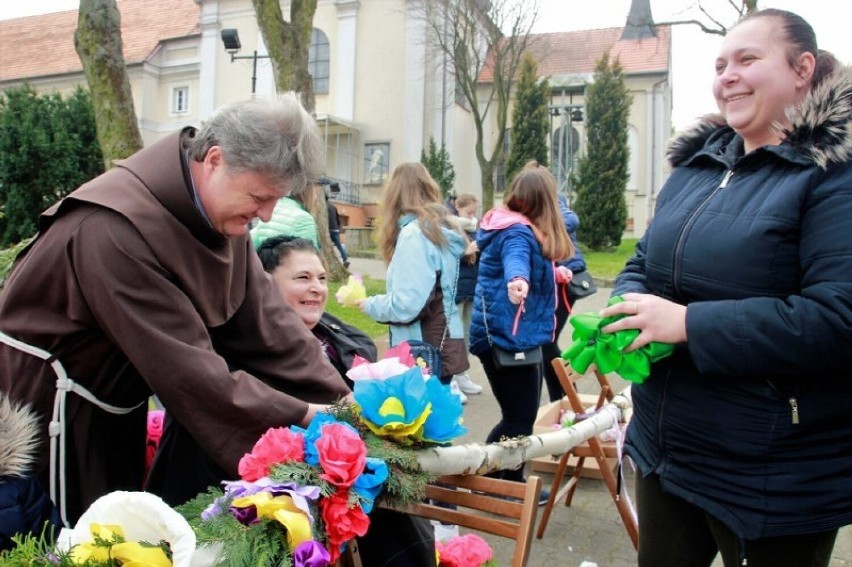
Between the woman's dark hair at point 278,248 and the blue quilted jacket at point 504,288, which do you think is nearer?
the woman's dark hair at point 278,248

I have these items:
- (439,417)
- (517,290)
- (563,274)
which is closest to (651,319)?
(439,417)

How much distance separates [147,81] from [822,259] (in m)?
32.4

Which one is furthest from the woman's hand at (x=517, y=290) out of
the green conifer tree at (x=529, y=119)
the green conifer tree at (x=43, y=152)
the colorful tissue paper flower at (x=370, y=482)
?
the green conifer tree at (x=529, y=119)

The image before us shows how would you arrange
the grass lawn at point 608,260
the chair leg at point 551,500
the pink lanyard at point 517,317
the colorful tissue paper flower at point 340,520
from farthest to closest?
the grass lawn at point 608,260, the pink lanyard at point 517,317, the chair leg at point 551,500, the colorful tissue paper flower at point 340,520

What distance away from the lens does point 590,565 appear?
286 cm

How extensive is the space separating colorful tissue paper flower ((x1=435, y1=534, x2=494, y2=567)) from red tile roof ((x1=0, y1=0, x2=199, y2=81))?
31708 millimetres

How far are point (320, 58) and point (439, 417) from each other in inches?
1083

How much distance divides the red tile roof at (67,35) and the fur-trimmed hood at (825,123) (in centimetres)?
3214

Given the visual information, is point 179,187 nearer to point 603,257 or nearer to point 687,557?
point 687,557

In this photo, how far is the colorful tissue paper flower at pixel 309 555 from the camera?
1.33 metres

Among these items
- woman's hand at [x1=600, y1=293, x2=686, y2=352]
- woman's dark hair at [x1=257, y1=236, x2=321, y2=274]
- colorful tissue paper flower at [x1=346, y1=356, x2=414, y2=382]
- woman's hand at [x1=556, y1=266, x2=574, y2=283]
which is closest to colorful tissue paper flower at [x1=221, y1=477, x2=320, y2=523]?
colorful tissue paper flower at [x1=346, y1=356, x2=414, y2=382]

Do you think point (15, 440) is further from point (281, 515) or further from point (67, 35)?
point (67, 35)

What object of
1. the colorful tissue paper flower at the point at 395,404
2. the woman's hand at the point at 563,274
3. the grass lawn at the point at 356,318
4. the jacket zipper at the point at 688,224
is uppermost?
the jacket zipper at the point at 688,224

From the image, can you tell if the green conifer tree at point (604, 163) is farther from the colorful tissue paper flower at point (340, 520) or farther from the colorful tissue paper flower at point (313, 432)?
the colorful tissue paper flower at point (340, 520)
